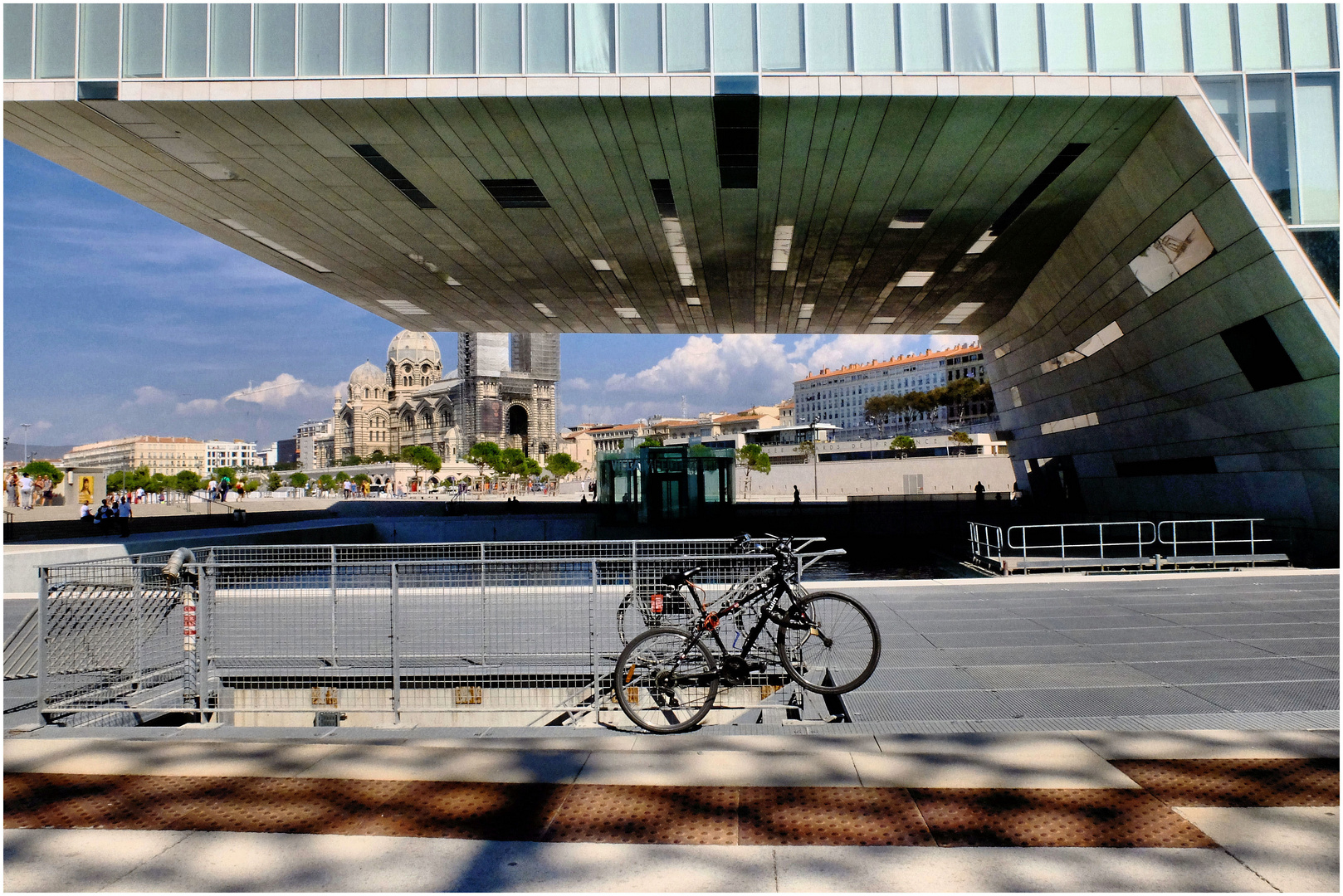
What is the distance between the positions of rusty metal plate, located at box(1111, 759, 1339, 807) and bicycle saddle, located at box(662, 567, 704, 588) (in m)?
3.27

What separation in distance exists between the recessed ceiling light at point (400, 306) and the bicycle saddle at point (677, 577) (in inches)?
1017

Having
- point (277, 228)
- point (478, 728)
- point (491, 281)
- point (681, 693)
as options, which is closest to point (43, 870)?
point (478, 728)

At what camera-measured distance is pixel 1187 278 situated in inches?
645

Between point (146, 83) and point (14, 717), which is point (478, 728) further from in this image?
point (146, 83)

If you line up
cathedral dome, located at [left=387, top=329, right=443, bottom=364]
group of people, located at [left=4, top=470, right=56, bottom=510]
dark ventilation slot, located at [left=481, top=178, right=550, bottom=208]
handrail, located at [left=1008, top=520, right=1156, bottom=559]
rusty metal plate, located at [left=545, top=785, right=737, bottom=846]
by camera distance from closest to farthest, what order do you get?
rusty metal plate, located at [left=545, top=785, right=737, bottom=846]
handrail, located at [left=1008, top=520, right=1156, bottom=559]
dark ventilation slot, located at [left=481, top=178, right=550, bottom=208]
group of people, located at [left=4, top=470, right=56, bottom=510]
cathedral dome, located at [left=387, top=329, right=443, bottom=364]

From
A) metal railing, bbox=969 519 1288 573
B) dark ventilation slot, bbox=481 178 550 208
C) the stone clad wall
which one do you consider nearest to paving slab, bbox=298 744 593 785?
metal railing, bbox=969 519 1288 573

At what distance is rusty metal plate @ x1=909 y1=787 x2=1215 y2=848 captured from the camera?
12.4 feet

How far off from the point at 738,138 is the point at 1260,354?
11200 millimetres

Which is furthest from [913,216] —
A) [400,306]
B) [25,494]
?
[25,494]

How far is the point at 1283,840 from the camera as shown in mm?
3744

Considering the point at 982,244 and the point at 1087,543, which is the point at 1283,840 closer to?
the point at 1087,543

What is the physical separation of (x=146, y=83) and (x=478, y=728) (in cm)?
1416

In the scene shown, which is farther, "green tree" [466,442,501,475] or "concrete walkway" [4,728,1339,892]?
"green tree" [466,442,501,475]

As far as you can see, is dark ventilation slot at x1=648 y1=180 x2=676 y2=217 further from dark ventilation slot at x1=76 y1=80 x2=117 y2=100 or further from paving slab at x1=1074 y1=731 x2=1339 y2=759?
paving slab at x1=1074 y1=731 x2=1339 y2=759
